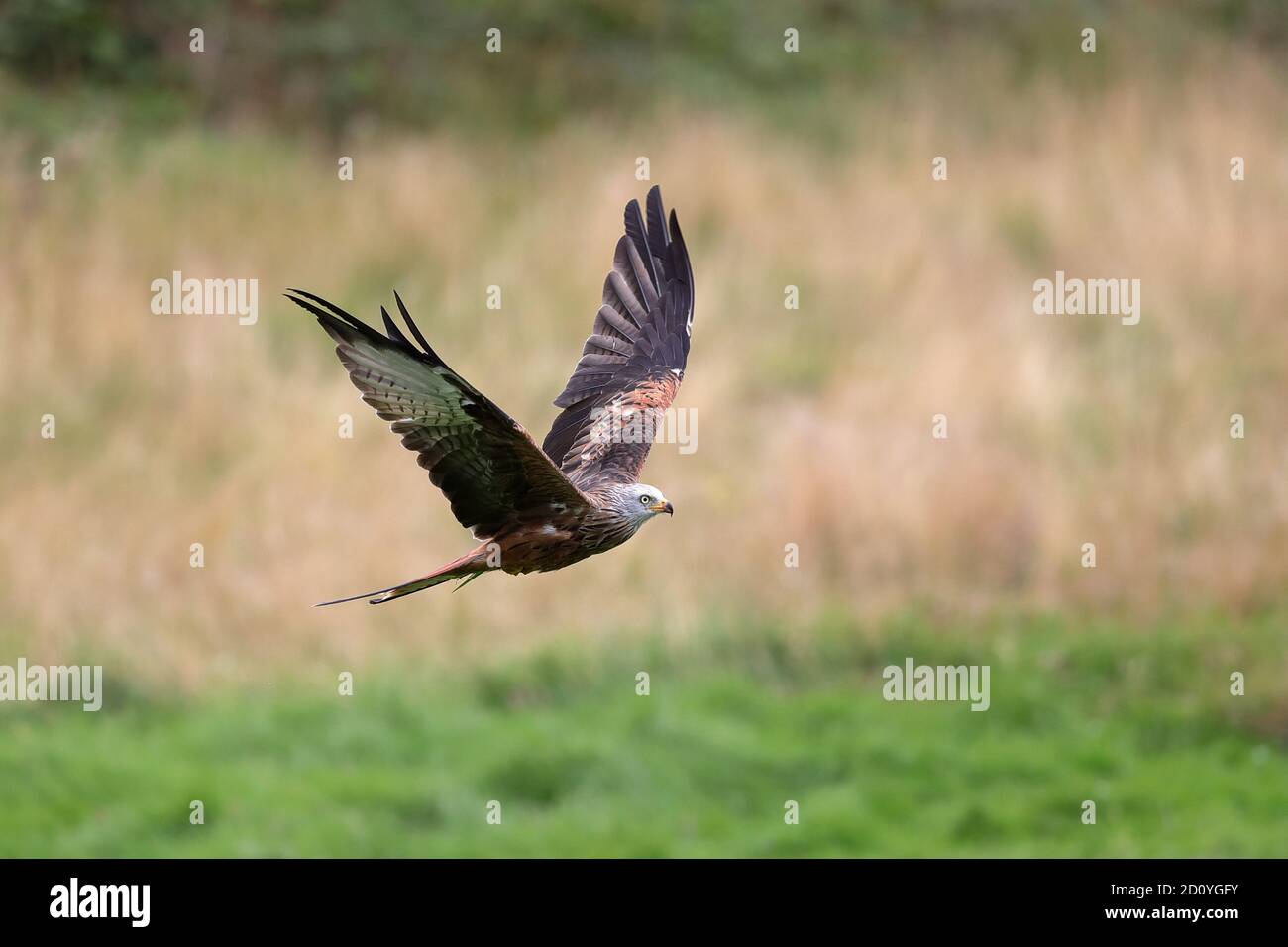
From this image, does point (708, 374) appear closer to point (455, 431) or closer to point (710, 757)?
point (710, 757)

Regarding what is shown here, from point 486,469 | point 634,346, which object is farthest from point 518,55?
point 486,469

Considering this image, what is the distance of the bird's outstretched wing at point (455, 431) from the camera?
561 cm

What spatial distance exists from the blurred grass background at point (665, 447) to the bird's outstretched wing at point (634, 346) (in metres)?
8.48

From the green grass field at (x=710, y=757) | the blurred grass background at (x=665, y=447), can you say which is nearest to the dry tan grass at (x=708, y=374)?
the blurred grass background at (x=665, y=447)

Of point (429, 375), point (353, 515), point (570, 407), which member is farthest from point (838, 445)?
point (429, 375)

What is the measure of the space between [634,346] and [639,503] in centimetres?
211

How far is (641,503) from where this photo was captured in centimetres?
626

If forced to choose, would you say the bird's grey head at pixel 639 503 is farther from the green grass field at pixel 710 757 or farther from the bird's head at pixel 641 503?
the green grass field at pixel 710 757

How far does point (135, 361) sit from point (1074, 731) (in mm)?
11732

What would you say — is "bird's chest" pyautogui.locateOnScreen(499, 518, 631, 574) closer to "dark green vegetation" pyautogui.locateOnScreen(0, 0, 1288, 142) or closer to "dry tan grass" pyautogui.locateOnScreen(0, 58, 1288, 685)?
"dry tan grass" pyautogui.locateOnScreen(0, 58, 1288, 685)

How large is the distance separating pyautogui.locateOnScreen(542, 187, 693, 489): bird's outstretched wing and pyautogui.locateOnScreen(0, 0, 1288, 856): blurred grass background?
8.48m

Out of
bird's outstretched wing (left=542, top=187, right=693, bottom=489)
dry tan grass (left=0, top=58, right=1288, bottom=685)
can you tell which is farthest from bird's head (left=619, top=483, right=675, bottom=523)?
dry tan grass (left=0, top=58, right=1288, bottom=685)

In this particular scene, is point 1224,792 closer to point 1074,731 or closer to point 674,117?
point 1074,731

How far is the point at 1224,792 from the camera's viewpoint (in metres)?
16.4
